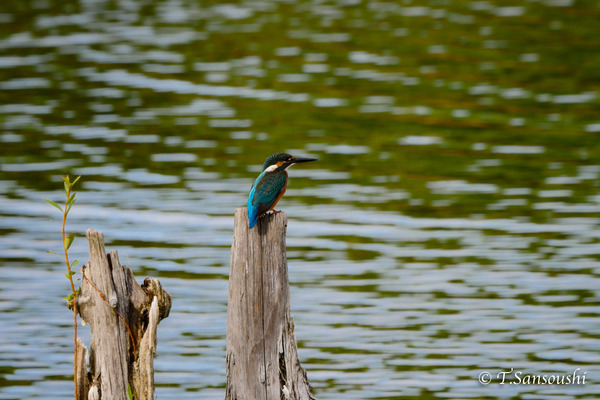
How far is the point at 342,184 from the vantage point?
641 inches

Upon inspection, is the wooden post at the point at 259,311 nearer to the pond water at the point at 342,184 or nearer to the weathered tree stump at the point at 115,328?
the weathered tree stump at the point at 115,328

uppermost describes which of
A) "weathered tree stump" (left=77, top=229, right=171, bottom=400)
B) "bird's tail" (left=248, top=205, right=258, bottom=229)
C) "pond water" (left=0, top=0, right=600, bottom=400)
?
"bird's tail" (left=248, top=205, right=258, bottom=229)

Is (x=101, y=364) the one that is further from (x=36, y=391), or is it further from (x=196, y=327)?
(x=196, y=327)

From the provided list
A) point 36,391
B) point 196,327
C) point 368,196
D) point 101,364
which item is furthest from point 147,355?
point 368,196

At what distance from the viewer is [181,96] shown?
2278cm

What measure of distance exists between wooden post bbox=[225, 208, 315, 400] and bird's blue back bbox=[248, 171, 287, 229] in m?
Answer: 0.06

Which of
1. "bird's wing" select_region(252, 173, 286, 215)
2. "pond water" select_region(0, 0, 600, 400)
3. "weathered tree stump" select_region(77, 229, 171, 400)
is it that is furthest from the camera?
"pond water" select_region(0, 0, 600, 400)

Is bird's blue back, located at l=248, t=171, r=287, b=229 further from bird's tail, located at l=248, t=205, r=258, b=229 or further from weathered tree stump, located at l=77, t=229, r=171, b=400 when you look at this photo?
weathered tree stump, located at l=77, t=229, r=171, b=400

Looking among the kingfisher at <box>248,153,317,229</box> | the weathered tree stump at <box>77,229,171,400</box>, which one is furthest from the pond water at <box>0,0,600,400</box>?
the kingfisher at <box>248,153,317,229</box>

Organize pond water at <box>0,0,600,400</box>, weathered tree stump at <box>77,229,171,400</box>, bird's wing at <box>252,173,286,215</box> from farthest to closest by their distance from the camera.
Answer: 1. pond water at <box>0,0,600,400</box>
2. bird's wing at <box>252,173,286,215</box>
3. weathered tree stump at <box>77,229,171,400</box>

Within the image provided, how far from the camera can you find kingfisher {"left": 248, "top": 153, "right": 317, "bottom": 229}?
645cm

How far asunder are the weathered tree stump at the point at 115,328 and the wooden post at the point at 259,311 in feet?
1.68

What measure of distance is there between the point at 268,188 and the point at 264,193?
11 centimetres

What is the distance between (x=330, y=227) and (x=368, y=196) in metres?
1.64
